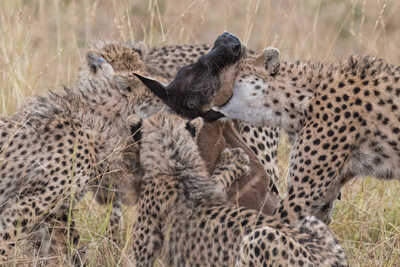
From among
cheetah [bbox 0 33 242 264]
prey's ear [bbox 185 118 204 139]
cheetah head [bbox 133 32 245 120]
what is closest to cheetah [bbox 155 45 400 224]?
cheetah head [bbox 133 32 245 120]

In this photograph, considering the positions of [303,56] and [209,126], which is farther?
[303,56]

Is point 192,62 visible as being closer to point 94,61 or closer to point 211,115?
point 94,61

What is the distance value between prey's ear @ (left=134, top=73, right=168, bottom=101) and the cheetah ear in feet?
2.11

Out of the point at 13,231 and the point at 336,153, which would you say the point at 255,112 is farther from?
the point at 13,231

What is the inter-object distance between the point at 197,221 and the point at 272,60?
118cm

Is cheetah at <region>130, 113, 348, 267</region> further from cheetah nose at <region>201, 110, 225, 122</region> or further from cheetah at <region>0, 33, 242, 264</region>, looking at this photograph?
cheetah at <region>0, 33, 242, 264</region>

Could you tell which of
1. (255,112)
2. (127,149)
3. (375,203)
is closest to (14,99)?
(127,149)

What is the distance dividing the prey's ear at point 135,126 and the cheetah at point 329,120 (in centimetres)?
56

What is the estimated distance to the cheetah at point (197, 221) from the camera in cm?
345

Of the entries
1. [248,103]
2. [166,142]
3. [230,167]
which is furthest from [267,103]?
[166,142]

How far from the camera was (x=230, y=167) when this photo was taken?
4.39 metres

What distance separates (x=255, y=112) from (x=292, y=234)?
1.08 meters

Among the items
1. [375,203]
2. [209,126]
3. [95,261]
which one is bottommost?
[95,261]

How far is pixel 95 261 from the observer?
4.11 meters
